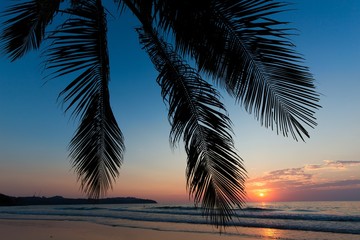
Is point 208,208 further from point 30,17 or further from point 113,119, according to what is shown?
point 30,17

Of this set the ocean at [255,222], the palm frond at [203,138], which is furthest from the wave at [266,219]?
the palm frond at [203,138]

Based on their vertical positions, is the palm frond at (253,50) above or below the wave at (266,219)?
above

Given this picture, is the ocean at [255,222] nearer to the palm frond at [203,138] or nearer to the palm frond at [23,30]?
the palm frond at [203,138]

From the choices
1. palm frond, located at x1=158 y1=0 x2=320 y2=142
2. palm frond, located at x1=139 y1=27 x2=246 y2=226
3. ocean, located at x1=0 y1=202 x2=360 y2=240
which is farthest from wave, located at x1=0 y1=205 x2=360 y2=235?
palm frond, located at x1=158 y1=0 x2=320 y2=142

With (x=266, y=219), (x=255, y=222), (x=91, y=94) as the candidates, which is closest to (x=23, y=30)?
(x=91, y=94)

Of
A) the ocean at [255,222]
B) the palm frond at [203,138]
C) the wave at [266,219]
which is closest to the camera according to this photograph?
the palm frond at [203,138]

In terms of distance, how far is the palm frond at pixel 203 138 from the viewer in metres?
3.23

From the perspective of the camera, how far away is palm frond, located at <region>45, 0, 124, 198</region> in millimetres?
2945

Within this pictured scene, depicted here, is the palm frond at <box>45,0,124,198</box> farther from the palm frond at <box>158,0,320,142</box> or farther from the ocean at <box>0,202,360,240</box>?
the ocean at <box>0,202,360,240</box>

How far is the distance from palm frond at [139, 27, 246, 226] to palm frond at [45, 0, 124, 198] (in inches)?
23.7

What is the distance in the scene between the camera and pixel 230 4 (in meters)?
2.44

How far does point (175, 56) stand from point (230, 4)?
3.86ft

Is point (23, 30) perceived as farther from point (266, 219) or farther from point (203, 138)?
point (266, 219)

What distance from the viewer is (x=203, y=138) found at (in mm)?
3354
